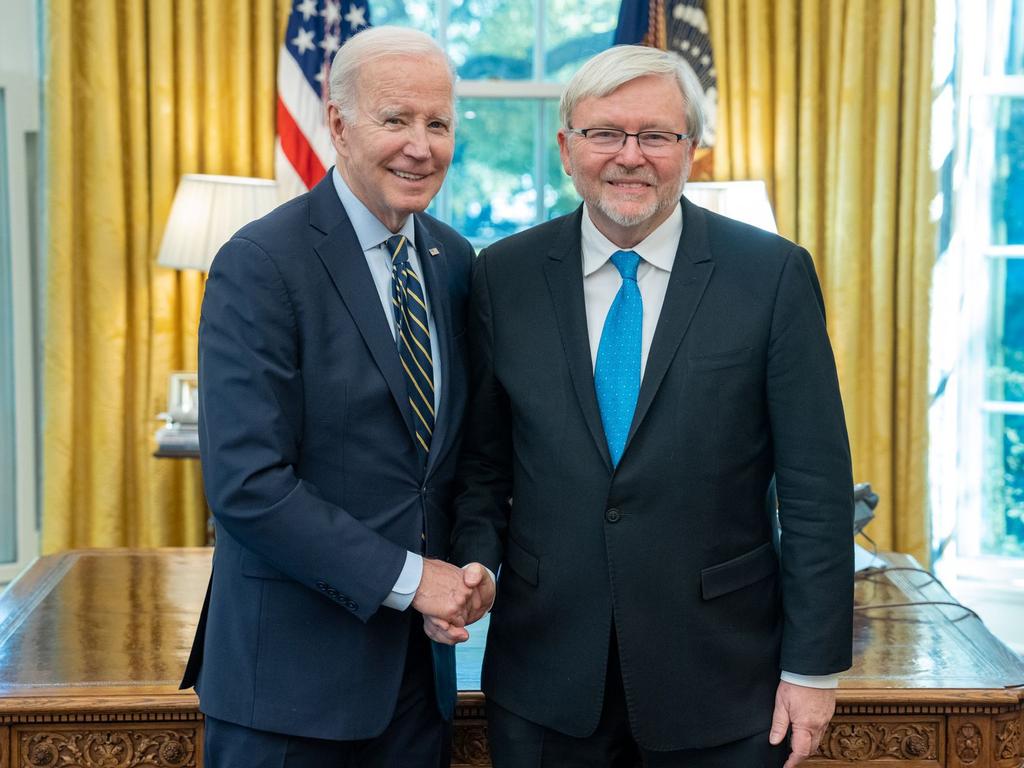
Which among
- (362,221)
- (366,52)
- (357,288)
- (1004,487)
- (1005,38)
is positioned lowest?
(1004,487)

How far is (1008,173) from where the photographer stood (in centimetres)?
434

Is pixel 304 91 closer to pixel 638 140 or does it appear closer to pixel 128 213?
pixel 128 213

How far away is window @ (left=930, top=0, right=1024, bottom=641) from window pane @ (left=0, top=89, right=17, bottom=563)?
3.37m

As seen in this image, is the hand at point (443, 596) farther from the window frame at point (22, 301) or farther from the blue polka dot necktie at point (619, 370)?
the window frame at point (22, 301)

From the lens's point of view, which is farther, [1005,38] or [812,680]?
[1005,38]

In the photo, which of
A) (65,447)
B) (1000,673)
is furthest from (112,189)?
(1000,673)

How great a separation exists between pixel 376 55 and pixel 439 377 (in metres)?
0.48

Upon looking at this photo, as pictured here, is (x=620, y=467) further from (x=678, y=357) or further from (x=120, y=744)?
(x=120, y=744)

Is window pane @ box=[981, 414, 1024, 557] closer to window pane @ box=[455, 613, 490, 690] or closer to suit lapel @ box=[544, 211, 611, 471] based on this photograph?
window pane @ box=[455, 613, 490, 690]

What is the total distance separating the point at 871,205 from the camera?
4.34 metres

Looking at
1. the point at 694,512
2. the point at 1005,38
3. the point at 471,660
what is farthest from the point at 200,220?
the point at 1005,38

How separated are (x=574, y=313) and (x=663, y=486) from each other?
11.3 inches

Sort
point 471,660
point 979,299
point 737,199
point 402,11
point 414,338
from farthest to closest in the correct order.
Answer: point 402,11
point 979,299
point 737,199
point 471,660
point 414,338

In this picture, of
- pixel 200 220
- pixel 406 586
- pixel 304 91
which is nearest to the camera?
pixel 406 586
